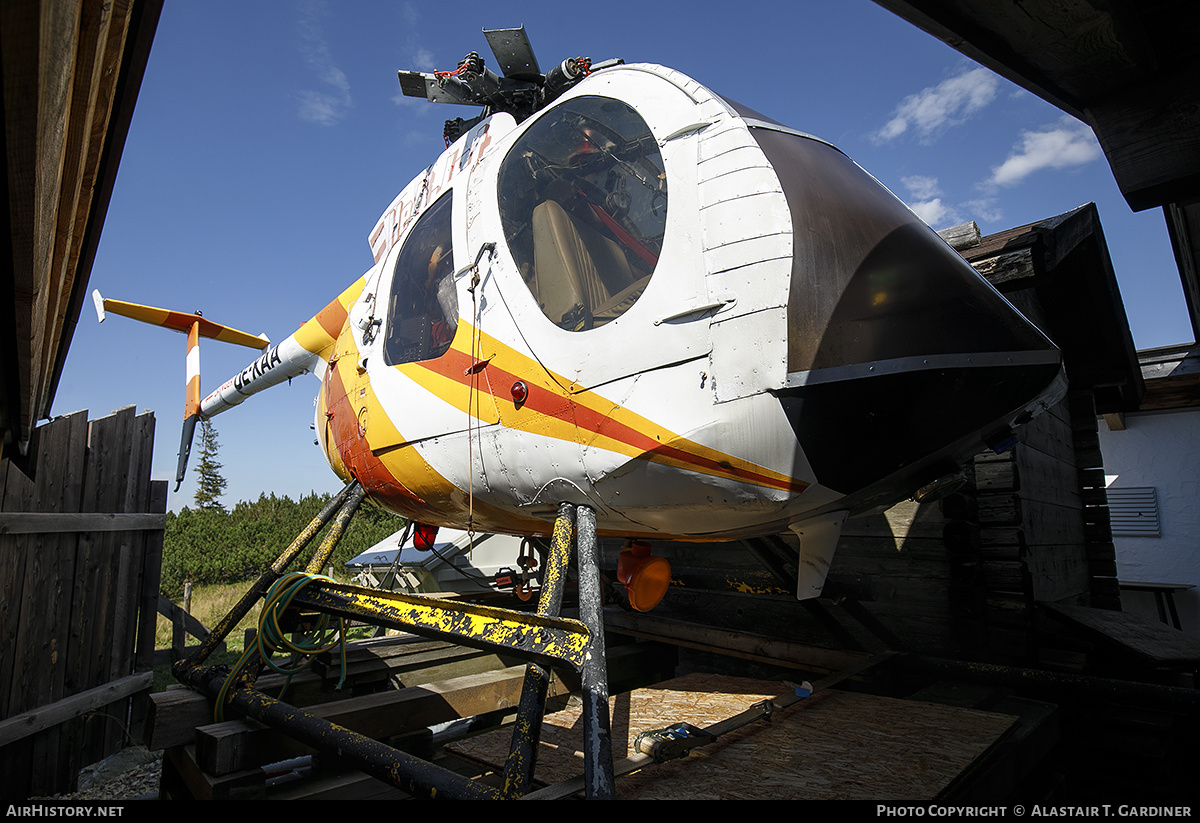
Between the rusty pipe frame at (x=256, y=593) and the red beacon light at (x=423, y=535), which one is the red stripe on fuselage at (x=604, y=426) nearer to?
the rusty pipe frame at (x=256, y=593)

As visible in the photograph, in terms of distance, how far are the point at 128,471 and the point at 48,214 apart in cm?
541

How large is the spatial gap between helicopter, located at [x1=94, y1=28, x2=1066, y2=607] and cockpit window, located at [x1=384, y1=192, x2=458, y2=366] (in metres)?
0.04

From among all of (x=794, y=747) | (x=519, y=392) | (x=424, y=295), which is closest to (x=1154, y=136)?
(x=519, y=392)

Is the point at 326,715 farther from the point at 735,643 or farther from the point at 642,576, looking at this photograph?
the point at 735,643

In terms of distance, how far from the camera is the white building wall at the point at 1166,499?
9.23 m

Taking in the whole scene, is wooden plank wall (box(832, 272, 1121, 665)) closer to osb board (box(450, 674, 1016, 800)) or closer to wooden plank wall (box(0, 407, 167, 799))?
osb board (box(450, 674, 1016, 800))

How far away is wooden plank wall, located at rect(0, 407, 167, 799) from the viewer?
13.7 ft

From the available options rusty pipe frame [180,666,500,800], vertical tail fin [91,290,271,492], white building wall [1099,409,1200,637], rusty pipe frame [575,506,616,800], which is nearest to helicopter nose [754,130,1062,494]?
rusty pipe frame [575,506,616,800]

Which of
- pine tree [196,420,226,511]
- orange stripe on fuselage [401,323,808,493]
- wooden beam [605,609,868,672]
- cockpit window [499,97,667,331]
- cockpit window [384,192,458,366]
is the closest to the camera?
orange stripe on fuselage [401,323,808,493]

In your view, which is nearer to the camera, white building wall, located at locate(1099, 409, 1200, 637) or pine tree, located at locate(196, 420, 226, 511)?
white building wall, located at locate(1099, 409, 1200, 637)

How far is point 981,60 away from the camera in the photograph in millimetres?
1778

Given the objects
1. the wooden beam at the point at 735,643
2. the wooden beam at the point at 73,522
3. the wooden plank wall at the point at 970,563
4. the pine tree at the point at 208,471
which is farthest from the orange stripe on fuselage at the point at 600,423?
the pine tree at the point at 208,471

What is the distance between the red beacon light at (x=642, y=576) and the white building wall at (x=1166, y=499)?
1034cm

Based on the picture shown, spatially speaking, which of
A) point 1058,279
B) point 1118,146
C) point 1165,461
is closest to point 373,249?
point 1118,146
